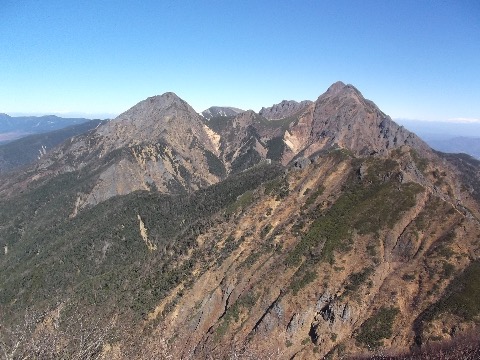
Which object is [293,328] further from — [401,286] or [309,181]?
[309,181]

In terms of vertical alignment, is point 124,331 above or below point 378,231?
below

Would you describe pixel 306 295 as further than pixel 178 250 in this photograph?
No

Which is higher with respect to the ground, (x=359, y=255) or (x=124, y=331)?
(x=359, y=255)

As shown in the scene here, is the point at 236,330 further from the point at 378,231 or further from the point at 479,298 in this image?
the point at 479,298

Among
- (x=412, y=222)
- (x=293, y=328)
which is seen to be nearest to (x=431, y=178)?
(x=412, y=222)

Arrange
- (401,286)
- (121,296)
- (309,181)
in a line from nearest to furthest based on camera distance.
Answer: (401,286)
(121,296)
(309,181)

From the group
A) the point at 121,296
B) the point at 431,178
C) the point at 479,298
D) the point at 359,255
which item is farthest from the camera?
the point at 431,178

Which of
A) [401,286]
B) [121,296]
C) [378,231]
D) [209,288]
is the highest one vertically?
[378,231]

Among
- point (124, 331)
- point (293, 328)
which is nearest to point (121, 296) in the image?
point (124, 331)

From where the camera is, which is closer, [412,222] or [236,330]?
[236,330]
